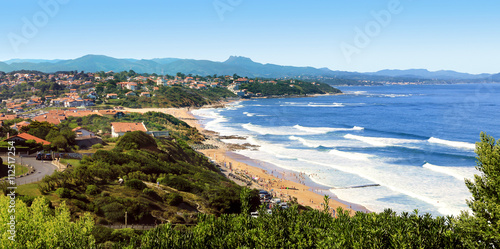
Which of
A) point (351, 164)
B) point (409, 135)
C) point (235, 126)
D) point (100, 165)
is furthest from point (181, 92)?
point (100, 165)

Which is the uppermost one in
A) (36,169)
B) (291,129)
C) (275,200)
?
(36,169)

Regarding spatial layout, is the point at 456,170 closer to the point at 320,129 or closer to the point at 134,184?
the point at 320,129

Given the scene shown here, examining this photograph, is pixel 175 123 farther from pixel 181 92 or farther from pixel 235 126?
pixel 181 92

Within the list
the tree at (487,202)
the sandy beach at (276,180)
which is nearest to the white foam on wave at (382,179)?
the sandy beach at (276,180)

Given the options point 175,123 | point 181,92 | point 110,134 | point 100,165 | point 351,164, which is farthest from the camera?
point 181,92

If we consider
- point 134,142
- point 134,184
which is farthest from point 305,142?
point 134,184

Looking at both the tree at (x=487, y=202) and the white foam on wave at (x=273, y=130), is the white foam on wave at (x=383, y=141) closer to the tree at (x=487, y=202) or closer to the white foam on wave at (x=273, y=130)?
the white foam on wave at (x=273, y=130)

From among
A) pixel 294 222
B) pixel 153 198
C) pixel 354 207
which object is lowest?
pixel 354 207

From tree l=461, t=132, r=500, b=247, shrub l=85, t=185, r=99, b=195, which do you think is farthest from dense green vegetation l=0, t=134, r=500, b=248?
shrub l=85, t=185, r=99, b=195
